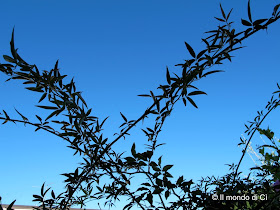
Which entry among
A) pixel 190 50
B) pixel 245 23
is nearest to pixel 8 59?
pixel 190 50

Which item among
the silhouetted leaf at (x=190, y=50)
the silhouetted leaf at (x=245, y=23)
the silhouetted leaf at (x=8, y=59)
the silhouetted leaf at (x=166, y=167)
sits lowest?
the silhouetted leaf at (x=166, y=167)

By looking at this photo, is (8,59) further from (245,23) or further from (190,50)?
(245,23)

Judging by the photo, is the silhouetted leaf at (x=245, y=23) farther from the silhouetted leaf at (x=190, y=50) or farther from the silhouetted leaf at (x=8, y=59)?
the silhouetted leaf at (x=8, y=59)

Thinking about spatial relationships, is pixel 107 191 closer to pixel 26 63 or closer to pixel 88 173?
pixel 88 173

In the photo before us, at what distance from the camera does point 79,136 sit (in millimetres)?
1574

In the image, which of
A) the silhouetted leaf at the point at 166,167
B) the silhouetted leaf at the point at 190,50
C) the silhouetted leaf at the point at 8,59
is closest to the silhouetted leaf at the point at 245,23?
the silhouetted leaf at the point at 190,50

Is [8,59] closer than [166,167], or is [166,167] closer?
[8,59]

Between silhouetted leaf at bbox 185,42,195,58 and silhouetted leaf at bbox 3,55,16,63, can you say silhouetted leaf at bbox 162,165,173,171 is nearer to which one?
silhouetted leaf at bbox 185,42,195,58

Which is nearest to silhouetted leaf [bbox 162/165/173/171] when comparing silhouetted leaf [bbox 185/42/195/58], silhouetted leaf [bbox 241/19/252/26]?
silhouetted leaf [bbox 185/42/195/58]

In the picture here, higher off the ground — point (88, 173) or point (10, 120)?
point (10, 120)

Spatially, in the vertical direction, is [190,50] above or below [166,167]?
above

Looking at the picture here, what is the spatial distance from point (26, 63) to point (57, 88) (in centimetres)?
20

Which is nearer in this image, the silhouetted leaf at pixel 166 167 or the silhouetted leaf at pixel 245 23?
the silhouetted leaf at pixel 245 23

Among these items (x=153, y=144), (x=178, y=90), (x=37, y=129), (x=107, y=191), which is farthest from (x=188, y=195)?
(x=37, y=129)
